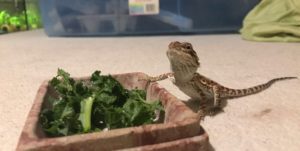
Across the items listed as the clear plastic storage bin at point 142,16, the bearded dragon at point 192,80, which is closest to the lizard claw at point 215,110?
the bearded dragon at point 192,80

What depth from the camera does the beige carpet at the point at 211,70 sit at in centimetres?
64

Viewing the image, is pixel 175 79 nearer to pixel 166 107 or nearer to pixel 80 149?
pixel 166 107

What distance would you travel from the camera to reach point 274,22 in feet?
6.27

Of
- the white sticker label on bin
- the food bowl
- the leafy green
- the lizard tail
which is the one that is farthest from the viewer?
the white sticker label on bin

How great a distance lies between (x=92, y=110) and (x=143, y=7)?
1.65m

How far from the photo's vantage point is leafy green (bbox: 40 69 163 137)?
0.55m

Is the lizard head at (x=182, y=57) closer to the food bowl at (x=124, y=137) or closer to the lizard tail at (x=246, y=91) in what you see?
the lizard tail at (x=246, y=91)

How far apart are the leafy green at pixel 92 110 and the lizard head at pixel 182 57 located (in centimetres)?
15

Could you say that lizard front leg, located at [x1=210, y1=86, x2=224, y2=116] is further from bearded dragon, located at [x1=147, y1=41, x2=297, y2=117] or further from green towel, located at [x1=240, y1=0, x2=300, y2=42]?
green towel, located at [x1=240, y1=0, x2=300, y2=42]

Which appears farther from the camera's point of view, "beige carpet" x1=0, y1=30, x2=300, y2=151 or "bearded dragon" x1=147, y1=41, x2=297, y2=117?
"bearded dragon" x1=147, y1=41, x2=297, y2=117

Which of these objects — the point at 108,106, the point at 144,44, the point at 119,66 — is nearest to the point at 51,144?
the point at 108,106

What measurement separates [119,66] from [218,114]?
0.62 metres

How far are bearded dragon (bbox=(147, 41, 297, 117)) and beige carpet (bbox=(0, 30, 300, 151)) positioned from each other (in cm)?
3

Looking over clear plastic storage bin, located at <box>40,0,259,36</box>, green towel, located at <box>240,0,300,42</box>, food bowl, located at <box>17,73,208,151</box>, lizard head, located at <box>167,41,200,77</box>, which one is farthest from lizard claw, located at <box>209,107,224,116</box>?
clear plastic storage bin, located at <box>40,0,259,36</box>
